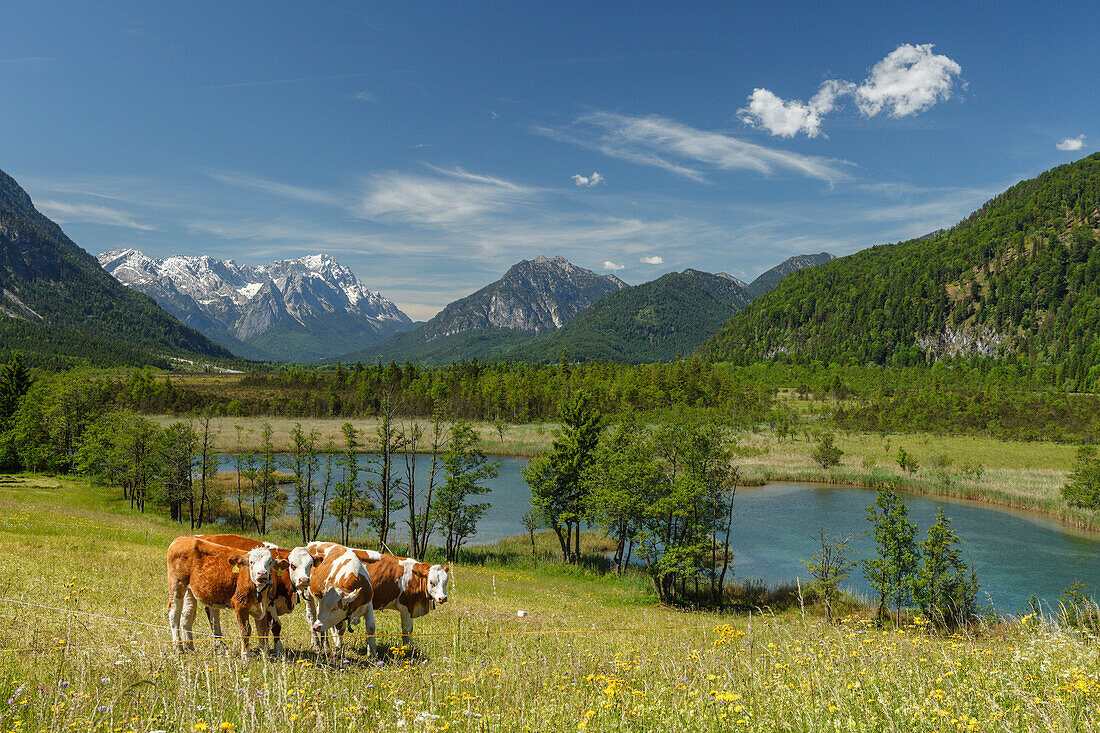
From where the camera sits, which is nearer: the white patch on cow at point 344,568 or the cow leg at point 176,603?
the cow leg at point 176,603

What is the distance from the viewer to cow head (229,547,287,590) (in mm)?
8461

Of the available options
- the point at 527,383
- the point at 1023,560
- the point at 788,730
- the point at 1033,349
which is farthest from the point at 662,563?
the point at 1033,349

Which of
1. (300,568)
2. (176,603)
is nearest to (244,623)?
(300,568)

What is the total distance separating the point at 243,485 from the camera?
61750 mm

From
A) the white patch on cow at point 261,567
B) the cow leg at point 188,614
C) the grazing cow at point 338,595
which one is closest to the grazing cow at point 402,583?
the grazing cow at point 338,595

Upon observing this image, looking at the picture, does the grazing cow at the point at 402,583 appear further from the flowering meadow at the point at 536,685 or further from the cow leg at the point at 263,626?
the cow leg at the point at 263,626

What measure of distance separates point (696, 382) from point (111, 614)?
135320 millimetres

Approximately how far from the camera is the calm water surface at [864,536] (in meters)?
35.1

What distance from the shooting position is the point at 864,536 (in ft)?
142

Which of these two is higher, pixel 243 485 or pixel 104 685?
pixel 104 685

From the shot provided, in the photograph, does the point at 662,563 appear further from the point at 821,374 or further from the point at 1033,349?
the point at 1033,349

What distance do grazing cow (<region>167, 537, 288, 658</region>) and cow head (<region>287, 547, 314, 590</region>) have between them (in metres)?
0.18

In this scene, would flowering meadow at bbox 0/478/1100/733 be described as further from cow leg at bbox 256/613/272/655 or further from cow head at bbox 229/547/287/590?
cow head at bbox 229/547/287/590

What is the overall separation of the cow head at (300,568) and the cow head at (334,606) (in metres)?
0.61
